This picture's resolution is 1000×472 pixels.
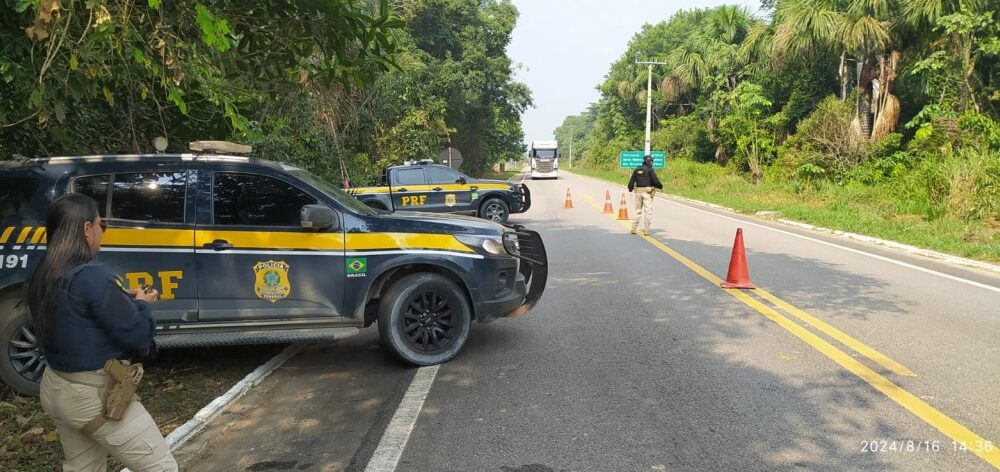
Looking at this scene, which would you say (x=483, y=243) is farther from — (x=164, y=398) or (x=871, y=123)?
(x=871, y=123)

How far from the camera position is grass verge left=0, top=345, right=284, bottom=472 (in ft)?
13.0

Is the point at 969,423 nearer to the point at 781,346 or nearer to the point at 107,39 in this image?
the point at 781,346

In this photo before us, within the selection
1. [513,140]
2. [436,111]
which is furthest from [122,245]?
[513,140]

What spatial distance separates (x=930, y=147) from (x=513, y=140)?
5209 centimetres

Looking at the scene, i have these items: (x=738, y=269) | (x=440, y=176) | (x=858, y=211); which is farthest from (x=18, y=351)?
(x=858, y=211)

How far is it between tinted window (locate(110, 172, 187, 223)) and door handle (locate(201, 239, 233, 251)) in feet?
1.00

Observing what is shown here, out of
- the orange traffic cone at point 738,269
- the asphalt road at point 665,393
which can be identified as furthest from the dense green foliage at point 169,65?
the orange traffic cone at point 738,269

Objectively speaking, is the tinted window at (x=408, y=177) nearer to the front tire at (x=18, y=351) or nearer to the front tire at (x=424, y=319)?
the front tire at (x=424, y=319)

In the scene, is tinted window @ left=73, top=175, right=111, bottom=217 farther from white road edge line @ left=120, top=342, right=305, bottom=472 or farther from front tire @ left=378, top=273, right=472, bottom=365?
front tire @ left=378, top=273, right=472, bottom=365

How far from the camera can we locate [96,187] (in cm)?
504

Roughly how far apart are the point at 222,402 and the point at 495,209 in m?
12.9

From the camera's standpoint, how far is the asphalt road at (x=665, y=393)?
12.2ft

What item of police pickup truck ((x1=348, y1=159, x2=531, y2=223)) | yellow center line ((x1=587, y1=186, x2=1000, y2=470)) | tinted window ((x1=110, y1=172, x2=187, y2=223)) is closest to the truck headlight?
tinted window ((x1=110, y1=172, x2=187, y2=223))

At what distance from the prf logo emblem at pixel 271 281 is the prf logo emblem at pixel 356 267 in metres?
0.49
